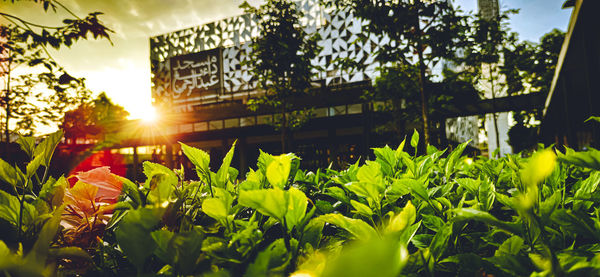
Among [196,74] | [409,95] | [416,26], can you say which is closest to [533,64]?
[409,95]

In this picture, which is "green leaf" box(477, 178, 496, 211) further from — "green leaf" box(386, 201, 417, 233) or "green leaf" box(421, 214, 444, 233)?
"green leaf" box(386, 201, 417, 233)

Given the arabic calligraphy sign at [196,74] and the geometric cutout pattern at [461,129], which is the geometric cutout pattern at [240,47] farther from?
the geometric cutout pattern at [461,129]

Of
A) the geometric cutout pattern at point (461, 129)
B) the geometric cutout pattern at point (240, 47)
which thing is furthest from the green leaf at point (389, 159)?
the geometric cutout pattern at point (461, 129)

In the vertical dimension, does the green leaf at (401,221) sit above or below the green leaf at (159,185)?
below

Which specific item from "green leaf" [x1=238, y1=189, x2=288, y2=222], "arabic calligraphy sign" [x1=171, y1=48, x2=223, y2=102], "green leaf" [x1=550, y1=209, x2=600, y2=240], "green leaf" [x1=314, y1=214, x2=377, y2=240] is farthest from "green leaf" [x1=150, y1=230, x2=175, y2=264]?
"arabic calligraphy sign" [x1=171, y1=48, x2=223, y2=102]

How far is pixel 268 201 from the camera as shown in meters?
0.42

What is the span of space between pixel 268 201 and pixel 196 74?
133 feet

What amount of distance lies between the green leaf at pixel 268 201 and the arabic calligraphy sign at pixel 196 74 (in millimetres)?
37704

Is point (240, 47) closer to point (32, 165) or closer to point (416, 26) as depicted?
point (416, 26)

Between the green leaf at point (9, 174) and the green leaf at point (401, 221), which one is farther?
the green leaf at point (9, 174)

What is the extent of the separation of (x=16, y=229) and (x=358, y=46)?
32.7m

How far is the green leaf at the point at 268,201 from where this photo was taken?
0.41 metres

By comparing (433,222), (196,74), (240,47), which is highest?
(240,47)

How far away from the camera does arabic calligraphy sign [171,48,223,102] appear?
36625 millimetres
